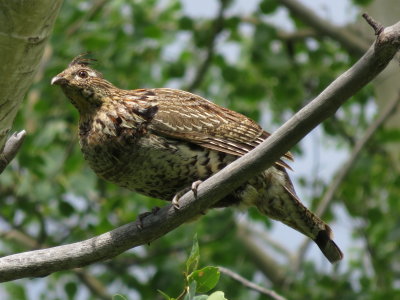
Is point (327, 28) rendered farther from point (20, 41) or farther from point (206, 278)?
point (20, 41)

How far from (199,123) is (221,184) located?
138cm

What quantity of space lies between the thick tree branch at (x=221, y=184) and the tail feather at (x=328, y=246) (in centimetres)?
146

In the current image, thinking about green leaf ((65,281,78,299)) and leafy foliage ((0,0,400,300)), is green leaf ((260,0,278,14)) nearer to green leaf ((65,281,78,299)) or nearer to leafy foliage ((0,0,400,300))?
leafy foliage ((0,0,400,300))

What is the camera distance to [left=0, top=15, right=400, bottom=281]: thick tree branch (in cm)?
303

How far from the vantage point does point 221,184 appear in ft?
11.6

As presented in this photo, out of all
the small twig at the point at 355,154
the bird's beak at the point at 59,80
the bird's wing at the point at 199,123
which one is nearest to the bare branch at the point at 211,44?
the small twig at the point at 355,154

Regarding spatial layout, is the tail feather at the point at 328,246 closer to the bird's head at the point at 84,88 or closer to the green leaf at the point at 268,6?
the bird's head at the point at 84,88

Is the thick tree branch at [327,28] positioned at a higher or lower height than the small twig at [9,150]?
higher

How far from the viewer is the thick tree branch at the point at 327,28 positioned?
8.50m

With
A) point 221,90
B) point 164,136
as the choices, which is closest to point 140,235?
point 164,136

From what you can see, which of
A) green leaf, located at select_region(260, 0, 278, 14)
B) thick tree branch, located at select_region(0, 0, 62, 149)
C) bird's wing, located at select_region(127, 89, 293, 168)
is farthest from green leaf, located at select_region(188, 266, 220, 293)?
green leaf, located at select_region(260, 0, 278, 14)

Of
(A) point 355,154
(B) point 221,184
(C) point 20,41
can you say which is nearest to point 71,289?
(A) point 355,154

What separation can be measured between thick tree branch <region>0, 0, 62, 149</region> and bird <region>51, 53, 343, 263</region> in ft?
4.65

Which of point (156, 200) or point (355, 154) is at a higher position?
point (355, 154)
